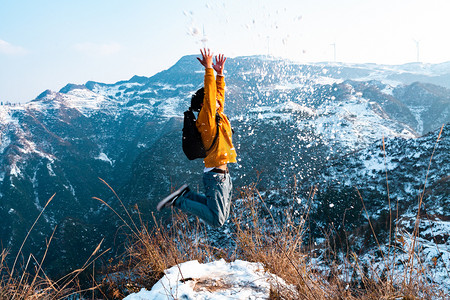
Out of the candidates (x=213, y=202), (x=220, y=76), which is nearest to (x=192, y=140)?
(x=213, y=202)

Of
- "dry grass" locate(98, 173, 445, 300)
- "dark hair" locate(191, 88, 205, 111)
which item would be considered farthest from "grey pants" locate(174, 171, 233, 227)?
"dark hair" locate(191, 88, 205, 111)

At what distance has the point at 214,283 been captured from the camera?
2.45 m

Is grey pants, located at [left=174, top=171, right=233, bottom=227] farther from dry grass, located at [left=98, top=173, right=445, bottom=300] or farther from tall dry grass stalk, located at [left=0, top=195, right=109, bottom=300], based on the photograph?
tall dry grass stalk, located at [left=0, top=195, right=109, bottom=300]

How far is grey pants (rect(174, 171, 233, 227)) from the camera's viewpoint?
9.84 feet

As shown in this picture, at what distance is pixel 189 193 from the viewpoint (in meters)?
3.33

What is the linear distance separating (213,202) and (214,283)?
2.80ft

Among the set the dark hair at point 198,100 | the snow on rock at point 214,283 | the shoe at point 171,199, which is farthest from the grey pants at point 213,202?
the dark hair at point 198,100

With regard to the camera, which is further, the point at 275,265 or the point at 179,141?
the point at 179,141

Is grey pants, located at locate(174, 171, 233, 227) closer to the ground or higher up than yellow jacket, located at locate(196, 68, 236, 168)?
closer to the ground

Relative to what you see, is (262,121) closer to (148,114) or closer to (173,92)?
(148,114)

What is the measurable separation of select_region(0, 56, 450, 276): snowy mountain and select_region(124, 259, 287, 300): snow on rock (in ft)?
3.01

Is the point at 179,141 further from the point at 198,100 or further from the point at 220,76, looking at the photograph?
the point at 198,100

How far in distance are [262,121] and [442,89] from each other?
320 ft

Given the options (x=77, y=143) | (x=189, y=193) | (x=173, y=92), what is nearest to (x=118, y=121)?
(x=77, y=143)
